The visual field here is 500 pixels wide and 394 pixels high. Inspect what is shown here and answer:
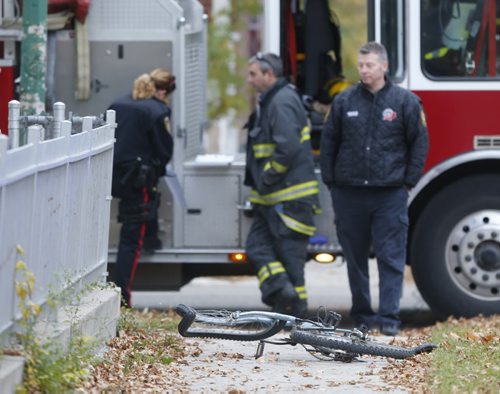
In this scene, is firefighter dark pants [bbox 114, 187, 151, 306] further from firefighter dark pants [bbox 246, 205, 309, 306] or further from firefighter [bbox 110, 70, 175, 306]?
firefighter dark pants [bbox 246, 205, 309, 306]

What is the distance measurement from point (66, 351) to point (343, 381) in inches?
58.6

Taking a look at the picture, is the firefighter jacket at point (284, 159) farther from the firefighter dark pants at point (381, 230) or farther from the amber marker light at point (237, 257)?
the amber marker light at point (237, 257)

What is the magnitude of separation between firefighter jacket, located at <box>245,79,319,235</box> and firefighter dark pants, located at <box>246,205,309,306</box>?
0.09 meters

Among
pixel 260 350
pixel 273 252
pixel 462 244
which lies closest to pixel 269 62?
pixel 273 252

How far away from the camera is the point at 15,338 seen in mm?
6055

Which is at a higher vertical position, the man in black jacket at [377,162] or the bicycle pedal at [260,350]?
the man in black jacket at [377,162]

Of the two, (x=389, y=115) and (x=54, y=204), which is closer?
(x=54, y=204)

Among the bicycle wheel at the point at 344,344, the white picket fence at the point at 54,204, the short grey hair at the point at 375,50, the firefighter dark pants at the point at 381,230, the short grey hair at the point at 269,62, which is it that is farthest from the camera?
the short grey hair at the point at 269,62

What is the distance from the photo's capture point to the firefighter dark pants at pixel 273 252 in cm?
1063

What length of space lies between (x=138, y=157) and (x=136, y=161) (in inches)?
1.3

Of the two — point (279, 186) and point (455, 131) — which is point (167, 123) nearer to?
point (279, 186)

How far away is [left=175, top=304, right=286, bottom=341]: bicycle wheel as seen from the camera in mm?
7844

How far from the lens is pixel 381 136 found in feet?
32.6

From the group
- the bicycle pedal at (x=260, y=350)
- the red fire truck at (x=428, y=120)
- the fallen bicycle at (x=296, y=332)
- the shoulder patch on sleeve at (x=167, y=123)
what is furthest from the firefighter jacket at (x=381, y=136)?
the bicycle pedal at (x=260, y=350)
